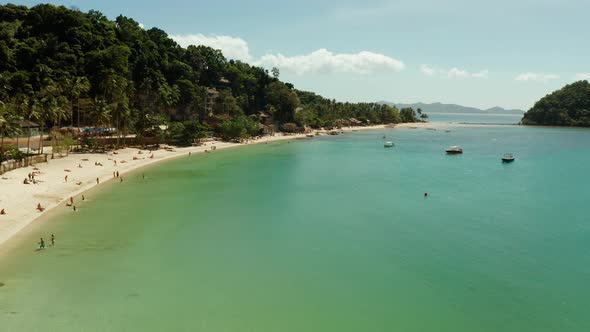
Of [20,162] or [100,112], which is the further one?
[100,112]

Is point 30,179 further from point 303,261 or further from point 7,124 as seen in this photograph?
point 303,261

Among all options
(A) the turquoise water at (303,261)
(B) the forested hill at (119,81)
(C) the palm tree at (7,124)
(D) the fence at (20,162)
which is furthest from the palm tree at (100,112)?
(A) the turquoise water at (303,261)

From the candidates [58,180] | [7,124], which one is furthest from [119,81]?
[58,180]

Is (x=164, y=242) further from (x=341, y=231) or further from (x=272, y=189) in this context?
(x=272, y=189)

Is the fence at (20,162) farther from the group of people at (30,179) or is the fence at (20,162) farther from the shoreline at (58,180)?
the group of people at (30,179)

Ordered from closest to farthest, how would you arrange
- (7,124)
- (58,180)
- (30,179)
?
(30,179), (58,180), (7,124)

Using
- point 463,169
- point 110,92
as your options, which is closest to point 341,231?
point 463,169
